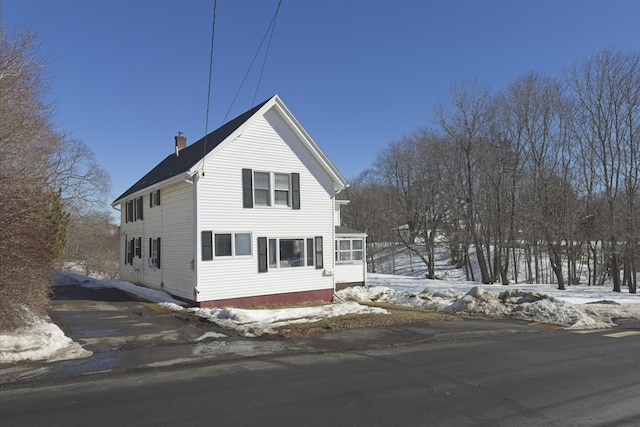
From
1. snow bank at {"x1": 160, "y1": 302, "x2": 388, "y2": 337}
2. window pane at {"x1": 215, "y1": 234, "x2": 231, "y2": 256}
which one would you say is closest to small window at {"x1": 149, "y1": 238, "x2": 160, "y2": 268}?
snow bank at {"x1": 160, "y1": 302, "x2": 388, "y2": 337}

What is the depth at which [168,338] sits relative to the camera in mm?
9680

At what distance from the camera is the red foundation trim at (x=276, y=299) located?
14.9m

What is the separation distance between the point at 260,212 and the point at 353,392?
10981 millimetres

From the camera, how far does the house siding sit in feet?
48.9

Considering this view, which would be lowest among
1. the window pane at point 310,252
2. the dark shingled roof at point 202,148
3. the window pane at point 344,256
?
the window pane at point 344,256

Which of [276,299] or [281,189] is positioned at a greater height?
[281,189]

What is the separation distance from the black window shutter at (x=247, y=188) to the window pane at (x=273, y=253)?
1732 mm

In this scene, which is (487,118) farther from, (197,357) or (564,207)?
(197,357)

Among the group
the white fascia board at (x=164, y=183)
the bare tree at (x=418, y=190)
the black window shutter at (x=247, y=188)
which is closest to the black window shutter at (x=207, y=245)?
the black window shutter at (x=247, y=188)

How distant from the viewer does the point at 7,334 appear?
8.17 metres

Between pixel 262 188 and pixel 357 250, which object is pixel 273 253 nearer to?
pixel 262 188

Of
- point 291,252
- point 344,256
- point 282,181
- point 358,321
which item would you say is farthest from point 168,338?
point 344,256

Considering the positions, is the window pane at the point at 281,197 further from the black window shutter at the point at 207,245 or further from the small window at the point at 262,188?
the black window shutter at the point at 207,245

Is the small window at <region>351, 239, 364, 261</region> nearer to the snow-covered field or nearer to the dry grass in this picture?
the snow-covered field
